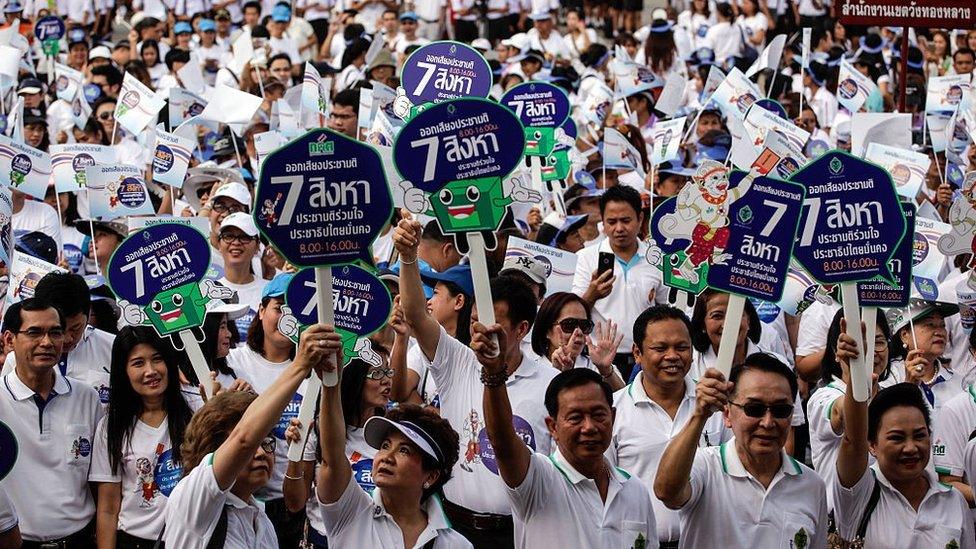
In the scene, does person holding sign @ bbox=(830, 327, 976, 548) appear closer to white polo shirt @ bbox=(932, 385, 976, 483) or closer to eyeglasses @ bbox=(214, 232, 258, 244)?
white polo shirt @ bbox=(932, 385, 976, 483)

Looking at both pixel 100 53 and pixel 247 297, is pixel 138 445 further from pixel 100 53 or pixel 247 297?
pixel 100 53

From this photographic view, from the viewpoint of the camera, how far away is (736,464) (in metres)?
5.54

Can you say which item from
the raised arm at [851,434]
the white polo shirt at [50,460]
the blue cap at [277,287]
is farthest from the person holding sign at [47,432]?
the raised arm at [851,434]

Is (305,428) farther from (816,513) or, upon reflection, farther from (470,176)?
(816,513)

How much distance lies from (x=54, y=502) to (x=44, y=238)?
9.66ft

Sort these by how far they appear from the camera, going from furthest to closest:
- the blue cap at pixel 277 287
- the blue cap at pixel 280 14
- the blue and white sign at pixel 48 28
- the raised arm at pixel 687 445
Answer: the blue cap at pixel 280 14 < the blue and white sign at pixel 48 28 < the blue cap at pixel 277 287 < the raised arm at pixel 687 445

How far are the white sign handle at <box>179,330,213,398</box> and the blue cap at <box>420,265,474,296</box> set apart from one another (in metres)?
1.49

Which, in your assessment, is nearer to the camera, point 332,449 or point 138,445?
point 332,449

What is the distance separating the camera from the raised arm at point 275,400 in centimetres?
491

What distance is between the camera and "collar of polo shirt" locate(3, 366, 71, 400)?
6551mm

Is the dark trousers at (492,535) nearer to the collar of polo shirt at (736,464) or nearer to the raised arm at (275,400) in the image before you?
the collar of polo shirt at (736,464)

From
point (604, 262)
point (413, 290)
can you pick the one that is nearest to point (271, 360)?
point (413, 290)

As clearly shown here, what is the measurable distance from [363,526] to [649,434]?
1553 millimetres

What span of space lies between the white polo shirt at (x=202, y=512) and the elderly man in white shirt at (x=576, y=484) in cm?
94
